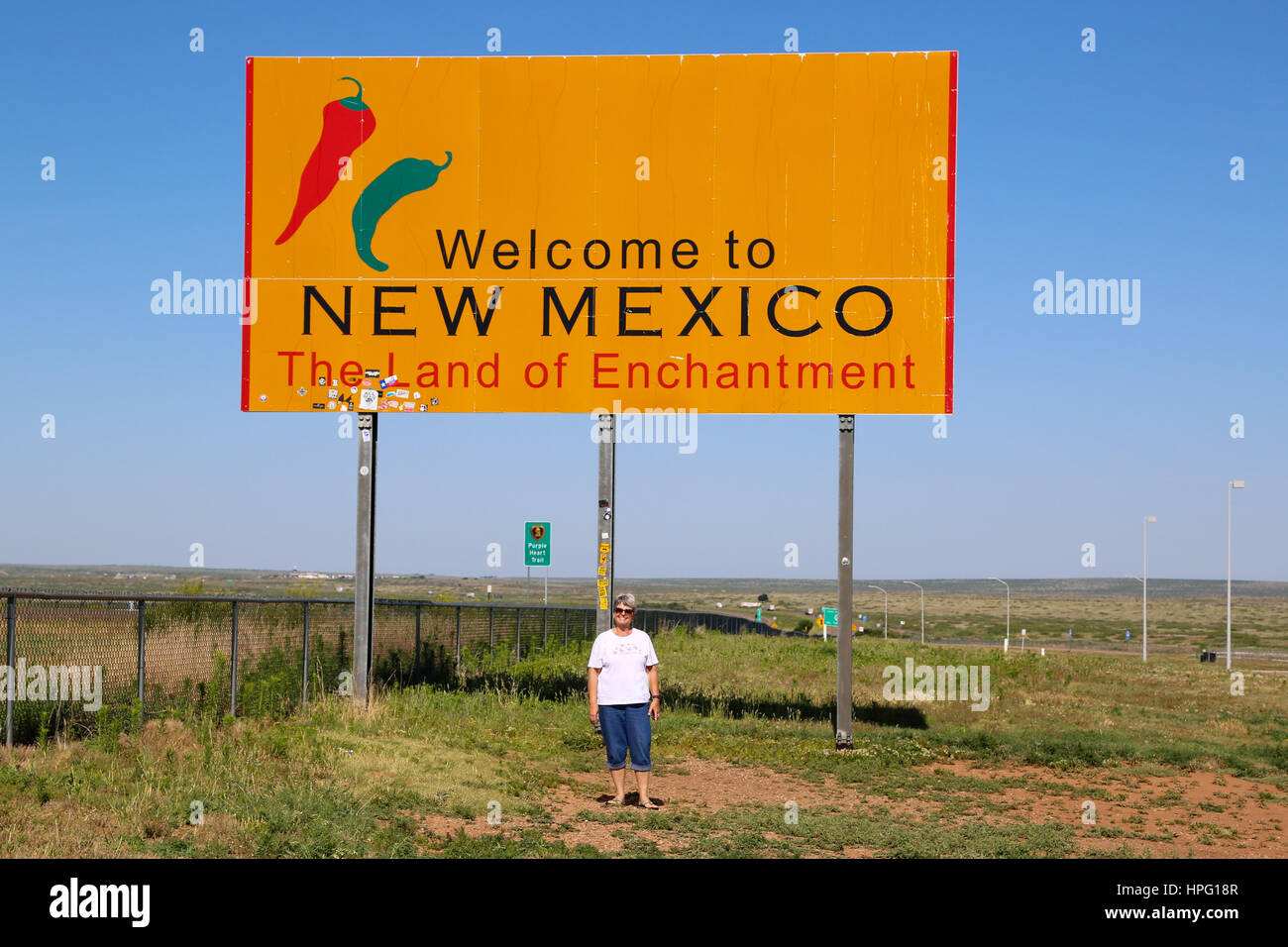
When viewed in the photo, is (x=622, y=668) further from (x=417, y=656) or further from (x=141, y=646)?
(x=417, y=656)

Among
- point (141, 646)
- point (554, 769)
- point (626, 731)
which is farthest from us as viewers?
point (141, 646)

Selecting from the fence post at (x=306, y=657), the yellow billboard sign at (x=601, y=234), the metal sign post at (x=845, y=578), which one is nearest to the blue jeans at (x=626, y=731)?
the metal sign post at (x=845, y=578)

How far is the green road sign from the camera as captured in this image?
28734mm

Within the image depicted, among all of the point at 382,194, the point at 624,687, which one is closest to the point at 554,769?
the point at 624,687

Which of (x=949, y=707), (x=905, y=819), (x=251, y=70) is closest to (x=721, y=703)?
(x=949, y=707)

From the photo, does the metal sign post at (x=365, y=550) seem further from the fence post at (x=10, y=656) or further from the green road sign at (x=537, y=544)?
the green road sign at (x=537, y=544)

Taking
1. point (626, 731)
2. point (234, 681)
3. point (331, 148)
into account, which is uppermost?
point (331, 148)

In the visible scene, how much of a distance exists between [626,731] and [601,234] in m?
8.13

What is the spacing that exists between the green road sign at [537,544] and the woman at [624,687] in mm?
16716

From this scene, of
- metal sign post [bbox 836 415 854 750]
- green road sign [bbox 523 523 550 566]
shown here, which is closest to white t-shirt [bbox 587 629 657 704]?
metal sign post [bbox 836 415 854 750]

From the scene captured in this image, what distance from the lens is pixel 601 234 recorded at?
682 inches

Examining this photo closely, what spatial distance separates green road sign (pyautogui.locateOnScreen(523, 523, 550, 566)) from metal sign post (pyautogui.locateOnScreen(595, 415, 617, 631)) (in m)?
11.1

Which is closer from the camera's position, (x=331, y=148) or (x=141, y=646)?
(x=141, y=646)
